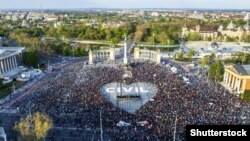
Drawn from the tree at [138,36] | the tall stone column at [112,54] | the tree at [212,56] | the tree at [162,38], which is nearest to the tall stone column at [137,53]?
the tall stone column at [112,54]

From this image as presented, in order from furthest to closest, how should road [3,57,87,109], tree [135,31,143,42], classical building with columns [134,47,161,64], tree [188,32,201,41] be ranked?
tree [188,32,201,41] < tree [135,31,143,42] < classical building with columns [134,47,161,64] < road [3,57,87,109]

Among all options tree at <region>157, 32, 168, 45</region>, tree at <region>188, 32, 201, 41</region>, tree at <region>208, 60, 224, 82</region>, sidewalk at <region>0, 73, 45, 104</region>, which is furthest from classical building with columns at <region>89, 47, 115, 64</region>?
tree at <region>188, 32, 201, 41</region>

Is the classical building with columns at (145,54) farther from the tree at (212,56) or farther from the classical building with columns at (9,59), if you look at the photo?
the classical building with columns at (9,59)

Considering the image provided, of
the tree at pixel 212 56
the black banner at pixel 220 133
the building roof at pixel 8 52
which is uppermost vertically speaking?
the black banner at pixel 220 133

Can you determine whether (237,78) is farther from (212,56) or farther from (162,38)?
(162,38)

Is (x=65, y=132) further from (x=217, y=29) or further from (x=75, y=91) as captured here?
(x=217, y=29)

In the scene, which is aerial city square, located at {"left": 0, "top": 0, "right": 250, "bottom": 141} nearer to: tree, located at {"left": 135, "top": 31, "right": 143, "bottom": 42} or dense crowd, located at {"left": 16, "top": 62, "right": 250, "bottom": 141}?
dense crowd, located at {"left": 16, "top": 62, "right": 250, "bottom": 141}

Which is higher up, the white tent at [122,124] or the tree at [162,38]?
the tree at [162,38]
